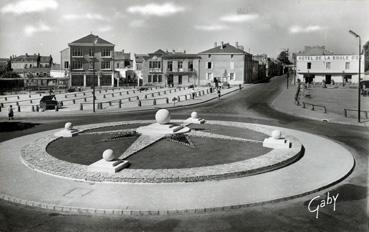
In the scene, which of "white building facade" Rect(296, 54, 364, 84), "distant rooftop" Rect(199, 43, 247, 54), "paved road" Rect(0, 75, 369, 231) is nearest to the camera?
"paved road" Rect(0, 75, 369, 231)

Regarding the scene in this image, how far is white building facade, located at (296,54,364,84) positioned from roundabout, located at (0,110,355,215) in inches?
2517

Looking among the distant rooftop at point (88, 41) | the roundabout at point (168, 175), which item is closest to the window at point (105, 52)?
the distant rooftop at point (88, 41)

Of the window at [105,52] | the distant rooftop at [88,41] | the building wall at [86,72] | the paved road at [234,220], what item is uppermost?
the distant rooftop at [88,41]

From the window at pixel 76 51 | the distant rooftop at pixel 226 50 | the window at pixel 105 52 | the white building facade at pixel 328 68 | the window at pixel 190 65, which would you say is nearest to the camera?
the white building facade at pixel 328 68

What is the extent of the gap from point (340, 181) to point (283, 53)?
183690 mm

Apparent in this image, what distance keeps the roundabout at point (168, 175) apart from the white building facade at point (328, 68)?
63943 mm

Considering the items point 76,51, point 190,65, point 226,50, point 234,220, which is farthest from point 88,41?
point 234,220

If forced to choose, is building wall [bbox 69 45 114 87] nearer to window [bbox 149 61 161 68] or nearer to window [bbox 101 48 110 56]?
window [bbox 101 48 110 56]

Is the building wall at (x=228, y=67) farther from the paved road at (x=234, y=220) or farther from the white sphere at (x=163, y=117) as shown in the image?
the paved road at (x=234, y=220)

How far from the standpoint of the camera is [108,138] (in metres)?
18.8

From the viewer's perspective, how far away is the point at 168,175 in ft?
40.7

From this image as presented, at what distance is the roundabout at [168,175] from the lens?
Answer: 1034cm

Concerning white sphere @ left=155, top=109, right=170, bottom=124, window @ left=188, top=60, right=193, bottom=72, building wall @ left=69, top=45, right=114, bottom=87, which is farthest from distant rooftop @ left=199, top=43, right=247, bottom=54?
white sphere @ left=155, top=109, right=170, bottom=124

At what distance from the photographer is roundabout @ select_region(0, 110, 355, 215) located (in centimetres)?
1034
